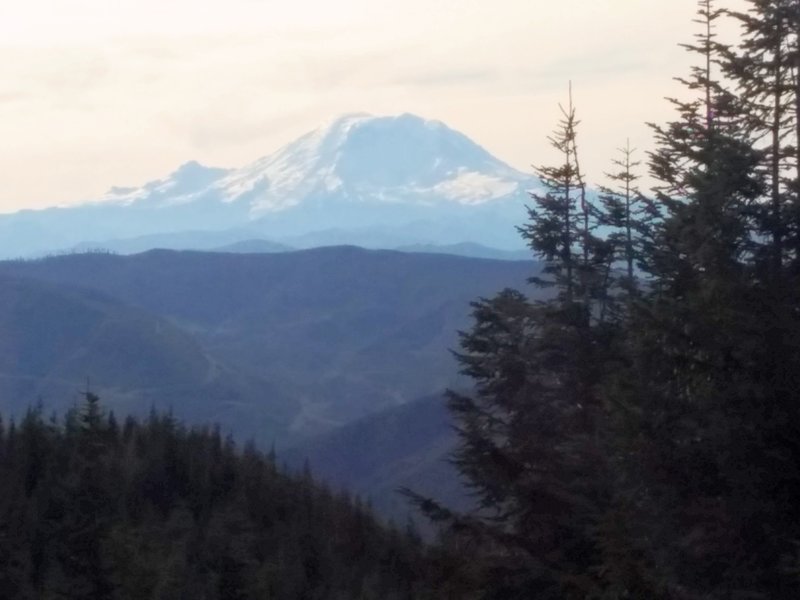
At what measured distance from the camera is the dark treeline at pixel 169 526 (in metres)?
Result: 16.8

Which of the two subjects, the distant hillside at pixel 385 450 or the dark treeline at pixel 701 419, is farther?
the distant hillside at pixel 385 450

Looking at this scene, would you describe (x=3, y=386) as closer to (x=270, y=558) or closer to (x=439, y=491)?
(x=439, y=491)

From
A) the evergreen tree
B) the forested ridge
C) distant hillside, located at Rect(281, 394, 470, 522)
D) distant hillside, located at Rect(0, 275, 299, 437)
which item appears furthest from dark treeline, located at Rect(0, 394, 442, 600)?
distant hillside, located at Rect(0, 275, 299, 437)

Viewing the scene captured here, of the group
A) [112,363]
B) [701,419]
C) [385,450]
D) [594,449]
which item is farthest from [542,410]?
[112,363]

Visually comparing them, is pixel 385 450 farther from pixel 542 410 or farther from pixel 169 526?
pixel 542 410

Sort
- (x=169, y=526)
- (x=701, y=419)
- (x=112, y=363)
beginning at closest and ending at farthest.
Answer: (x=701, y=419)
(x=169, y=526)
(x=112, y=363)

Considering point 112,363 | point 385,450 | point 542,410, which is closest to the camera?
point 542,410

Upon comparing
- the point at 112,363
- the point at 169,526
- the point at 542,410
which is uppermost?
the point at 542,410

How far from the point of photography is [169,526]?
20375 mm

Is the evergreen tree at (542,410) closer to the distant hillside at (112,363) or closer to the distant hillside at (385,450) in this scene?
the distant hillside at (385,450)

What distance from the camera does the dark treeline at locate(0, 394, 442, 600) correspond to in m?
16.8

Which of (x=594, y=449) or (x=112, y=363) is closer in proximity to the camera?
(x=594, y=449)

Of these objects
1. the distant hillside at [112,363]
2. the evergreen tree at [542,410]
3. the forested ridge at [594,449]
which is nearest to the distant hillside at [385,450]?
the distant hillside at [112,363]

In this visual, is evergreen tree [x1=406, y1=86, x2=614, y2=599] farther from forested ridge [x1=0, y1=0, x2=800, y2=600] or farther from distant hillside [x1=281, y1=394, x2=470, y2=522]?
distant hillside [x1=281, y1=394, x2=470, y2=522]
